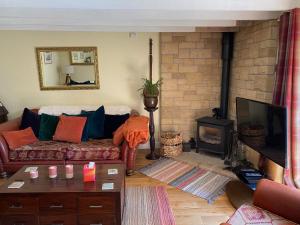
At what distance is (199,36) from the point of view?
4.00m

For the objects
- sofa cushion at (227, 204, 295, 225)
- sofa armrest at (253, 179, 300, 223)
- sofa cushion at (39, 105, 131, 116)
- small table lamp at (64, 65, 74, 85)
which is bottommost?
sofa cushion at (227, 204, 295, 225)

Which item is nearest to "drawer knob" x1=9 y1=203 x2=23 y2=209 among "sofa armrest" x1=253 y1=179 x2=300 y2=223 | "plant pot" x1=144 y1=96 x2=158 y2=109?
"sofa armrest" x1=253 y1=179 x2=300 y2=223

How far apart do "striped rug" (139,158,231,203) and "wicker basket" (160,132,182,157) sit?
0.65ft

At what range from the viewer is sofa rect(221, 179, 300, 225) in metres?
1.68

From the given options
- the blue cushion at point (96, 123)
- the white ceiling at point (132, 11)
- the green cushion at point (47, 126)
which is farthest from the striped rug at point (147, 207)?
the white ceiling at point (132, 11)

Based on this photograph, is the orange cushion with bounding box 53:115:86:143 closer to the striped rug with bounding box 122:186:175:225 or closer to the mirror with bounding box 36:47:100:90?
the mirror with bounding box 36:47:100:90


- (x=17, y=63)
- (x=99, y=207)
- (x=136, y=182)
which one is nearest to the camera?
(x=99, y=207)

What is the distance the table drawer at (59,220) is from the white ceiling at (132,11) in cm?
191

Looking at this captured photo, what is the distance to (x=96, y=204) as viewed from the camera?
2006 mm

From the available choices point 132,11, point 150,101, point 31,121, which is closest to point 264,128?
point 150,101

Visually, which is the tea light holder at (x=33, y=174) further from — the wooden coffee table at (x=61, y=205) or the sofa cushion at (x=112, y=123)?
the sofa cushion at (x=112, y=123)

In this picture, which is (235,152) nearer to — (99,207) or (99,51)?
(99,207)

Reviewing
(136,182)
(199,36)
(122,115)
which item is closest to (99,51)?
(122,115)

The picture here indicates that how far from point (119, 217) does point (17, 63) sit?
129 inches
